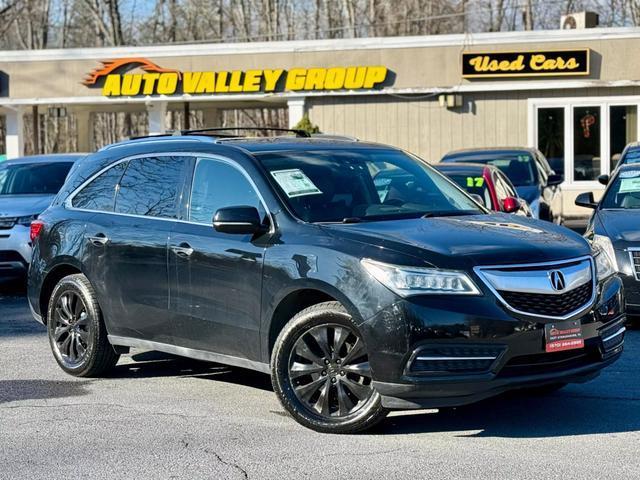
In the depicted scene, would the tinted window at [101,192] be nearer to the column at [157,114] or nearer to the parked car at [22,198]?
the parked car at [22,198]

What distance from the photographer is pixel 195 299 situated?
722cm

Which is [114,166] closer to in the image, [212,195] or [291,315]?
[212,195]

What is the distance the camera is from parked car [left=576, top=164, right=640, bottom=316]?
9.88 m

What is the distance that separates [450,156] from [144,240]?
36.9ft

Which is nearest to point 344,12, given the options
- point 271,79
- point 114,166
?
point 271,79

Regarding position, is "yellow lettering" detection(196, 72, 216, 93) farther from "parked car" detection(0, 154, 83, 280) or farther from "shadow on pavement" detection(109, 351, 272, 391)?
"shadow on pavement" detection(109, 351, 272, 391)

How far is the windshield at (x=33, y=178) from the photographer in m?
14.6

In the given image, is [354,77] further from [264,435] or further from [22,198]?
[264,435]

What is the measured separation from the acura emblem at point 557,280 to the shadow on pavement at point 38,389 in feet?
11.3

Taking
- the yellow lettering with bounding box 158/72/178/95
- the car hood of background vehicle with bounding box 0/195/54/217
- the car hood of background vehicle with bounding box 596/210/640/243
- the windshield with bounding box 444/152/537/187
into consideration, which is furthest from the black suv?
the yellow lettering with bounding box 158/72/178/95

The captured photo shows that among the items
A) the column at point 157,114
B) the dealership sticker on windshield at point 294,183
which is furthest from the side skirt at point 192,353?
the column at point 157,114

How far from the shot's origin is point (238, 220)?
6.70 m

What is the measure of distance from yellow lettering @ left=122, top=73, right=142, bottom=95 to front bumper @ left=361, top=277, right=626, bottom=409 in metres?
21.6

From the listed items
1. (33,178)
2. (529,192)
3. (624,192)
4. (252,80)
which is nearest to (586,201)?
(624,192)
